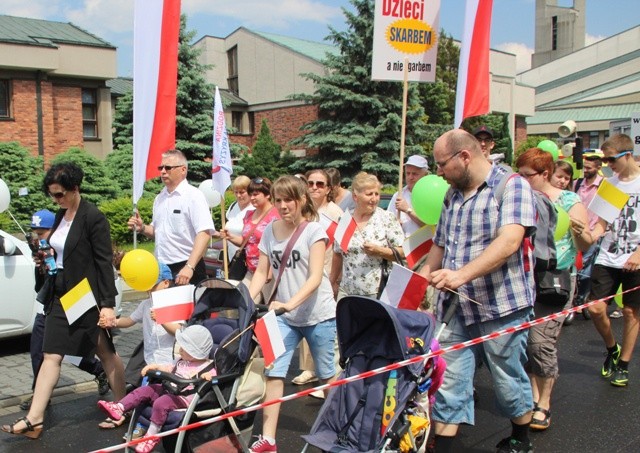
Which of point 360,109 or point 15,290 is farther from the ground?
point 360,109

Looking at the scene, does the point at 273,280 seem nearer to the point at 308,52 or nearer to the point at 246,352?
the point at 246,352

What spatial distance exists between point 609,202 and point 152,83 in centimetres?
411

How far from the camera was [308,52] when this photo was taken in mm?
38031

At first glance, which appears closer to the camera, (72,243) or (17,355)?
(72,243)

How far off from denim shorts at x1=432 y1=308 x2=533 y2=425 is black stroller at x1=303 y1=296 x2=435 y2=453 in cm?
37

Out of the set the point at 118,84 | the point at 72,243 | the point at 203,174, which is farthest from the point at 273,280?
the point at 118,84

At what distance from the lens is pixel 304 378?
21.2 ft

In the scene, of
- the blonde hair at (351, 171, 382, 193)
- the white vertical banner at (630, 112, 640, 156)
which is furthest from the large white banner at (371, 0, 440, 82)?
the white vertical banner at (630, 112, 640, 156)

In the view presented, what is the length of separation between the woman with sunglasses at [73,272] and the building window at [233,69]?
37681 millimetres

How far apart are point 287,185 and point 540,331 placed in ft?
7.01

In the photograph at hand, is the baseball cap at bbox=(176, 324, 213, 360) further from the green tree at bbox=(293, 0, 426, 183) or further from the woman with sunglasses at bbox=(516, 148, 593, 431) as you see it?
the green tree at bbox=(293, 0, 426, 183)

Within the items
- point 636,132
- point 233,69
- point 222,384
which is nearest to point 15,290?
point 222,384

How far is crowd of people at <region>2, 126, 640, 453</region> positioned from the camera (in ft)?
13.2

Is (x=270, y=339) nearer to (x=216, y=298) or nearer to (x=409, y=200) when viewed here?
(x=216, y=298)
